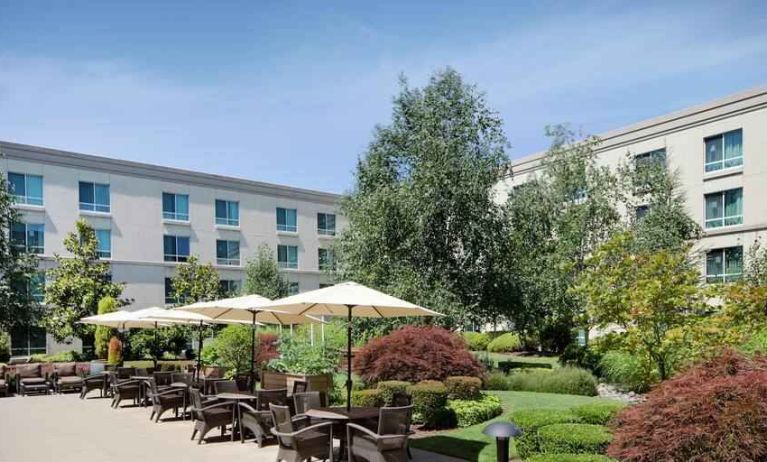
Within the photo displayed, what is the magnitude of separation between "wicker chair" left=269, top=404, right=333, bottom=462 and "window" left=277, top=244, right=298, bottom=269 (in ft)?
129

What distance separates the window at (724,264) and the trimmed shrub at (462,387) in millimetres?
23208

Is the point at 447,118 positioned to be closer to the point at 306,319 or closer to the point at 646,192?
the point at 306,319

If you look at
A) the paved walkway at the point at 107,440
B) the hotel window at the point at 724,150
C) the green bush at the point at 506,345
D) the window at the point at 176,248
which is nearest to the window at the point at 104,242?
the window at the point at 176,248

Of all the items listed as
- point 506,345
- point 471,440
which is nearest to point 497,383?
point 471,440

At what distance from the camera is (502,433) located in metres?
7.57

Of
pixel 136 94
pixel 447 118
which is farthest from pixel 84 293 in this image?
pixel 447 118

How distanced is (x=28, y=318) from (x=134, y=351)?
610 cm

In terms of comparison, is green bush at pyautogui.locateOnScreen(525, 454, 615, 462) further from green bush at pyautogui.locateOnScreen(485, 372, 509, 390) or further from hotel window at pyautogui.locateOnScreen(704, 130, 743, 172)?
hotel window at pyautogui.locateOnScreen(704, 130, 743, 172)

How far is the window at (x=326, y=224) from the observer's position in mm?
51688

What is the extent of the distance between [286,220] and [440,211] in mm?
28745

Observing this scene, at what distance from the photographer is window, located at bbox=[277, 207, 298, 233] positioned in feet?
161

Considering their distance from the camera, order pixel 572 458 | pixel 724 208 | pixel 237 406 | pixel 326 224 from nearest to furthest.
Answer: pixel 572 458, pixel 237 406, pixel 724 208, pixel 326 224

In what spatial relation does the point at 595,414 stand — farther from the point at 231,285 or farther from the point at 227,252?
the point at 227,252

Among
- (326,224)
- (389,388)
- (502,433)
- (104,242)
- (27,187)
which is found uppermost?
(27,187)
